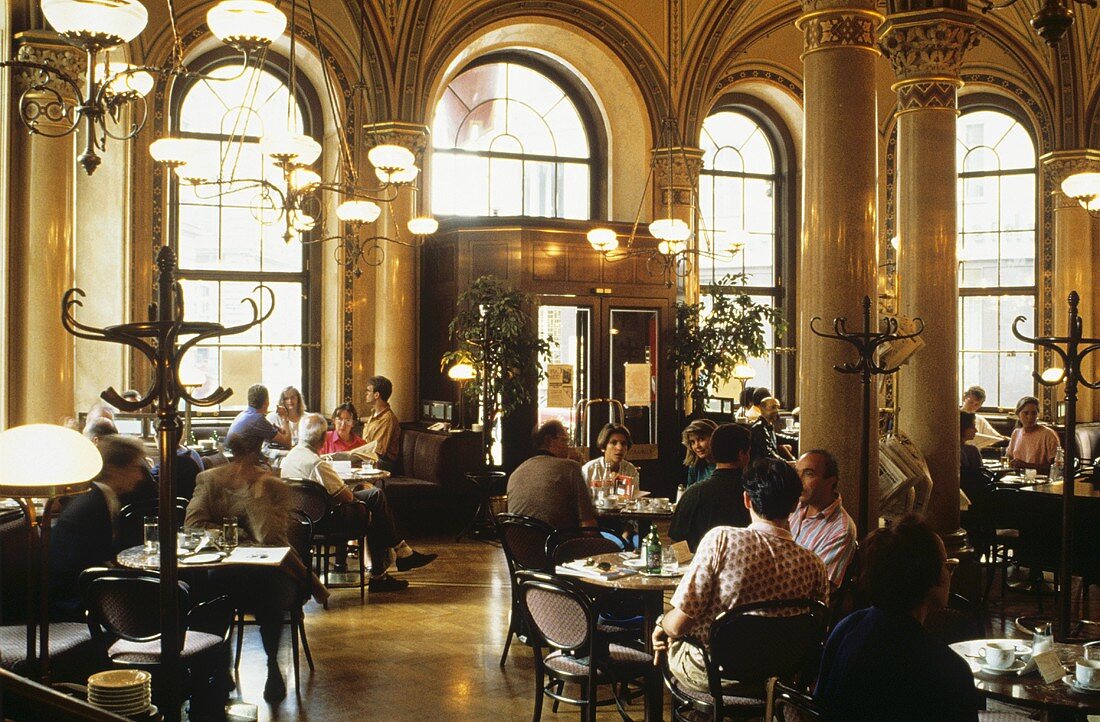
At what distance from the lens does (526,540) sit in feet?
19.9

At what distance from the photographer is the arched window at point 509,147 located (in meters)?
13.7

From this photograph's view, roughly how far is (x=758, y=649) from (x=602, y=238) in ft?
25.5

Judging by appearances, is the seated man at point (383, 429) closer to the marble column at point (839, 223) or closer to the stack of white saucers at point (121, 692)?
the marble column at point (839, 223)

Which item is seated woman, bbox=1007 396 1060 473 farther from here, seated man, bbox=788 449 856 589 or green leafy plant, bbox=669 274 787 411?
seated man, bbox=788 449 856 589

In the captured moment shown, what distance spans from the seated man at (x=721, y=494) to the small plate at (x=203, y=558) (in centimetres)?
231

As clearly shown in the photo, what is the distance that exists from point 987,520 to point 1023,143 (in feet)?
28.5

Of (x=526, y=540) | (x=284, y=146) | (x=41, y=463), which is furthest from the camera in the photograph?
(x=284, y=146)

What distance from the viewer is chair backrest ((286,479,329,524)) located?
7551 mm

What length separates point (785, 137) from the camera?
611 inches

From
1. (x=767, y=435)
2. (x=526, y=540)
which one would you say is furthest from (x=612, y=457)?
(x=767, y=435)

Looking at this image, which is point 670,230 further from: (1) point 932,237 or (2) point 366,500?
(2) point 366,500

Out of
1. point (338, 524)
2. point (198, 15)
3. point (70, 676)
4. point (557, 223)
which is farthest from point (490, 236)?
point (70, 676)

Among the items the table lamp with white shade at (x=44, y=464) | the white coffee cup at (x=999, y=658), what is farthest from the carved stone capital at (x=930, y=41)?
the table lamp with white shade at (x=44, y=464)

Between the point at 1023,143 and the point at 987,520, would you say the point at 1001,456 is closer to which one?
the point at 987,520
